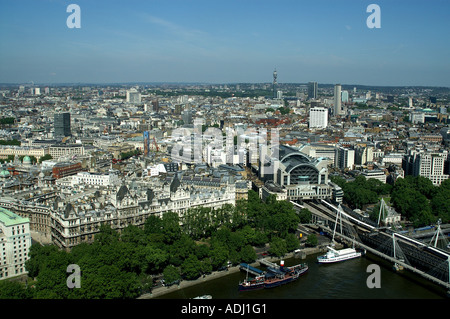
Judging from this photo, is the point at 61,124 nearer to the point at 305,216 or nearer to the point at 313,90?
the point at 305,216

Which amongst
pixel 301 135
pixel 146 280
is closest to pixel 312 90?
pixel 301 135

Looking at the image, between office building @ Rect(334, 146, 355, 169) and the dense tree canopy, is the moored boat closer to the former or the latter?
the dense tree canopy

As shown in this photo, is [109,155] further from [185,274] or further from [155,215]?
[185,274]

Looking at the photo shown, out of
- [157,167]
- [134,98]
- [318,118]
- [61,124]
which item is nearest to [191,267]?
[157,167]

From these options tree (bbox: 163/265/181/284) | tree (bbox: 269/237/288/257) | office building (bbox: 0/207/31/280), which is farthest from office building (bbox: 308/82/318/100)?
office building (bbox: 0/207/31/280)

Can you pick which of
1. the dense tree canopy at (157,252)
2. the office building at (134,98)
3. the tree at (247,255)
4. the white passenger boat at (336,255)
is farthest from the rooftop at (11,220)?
the office building at (134,98)
